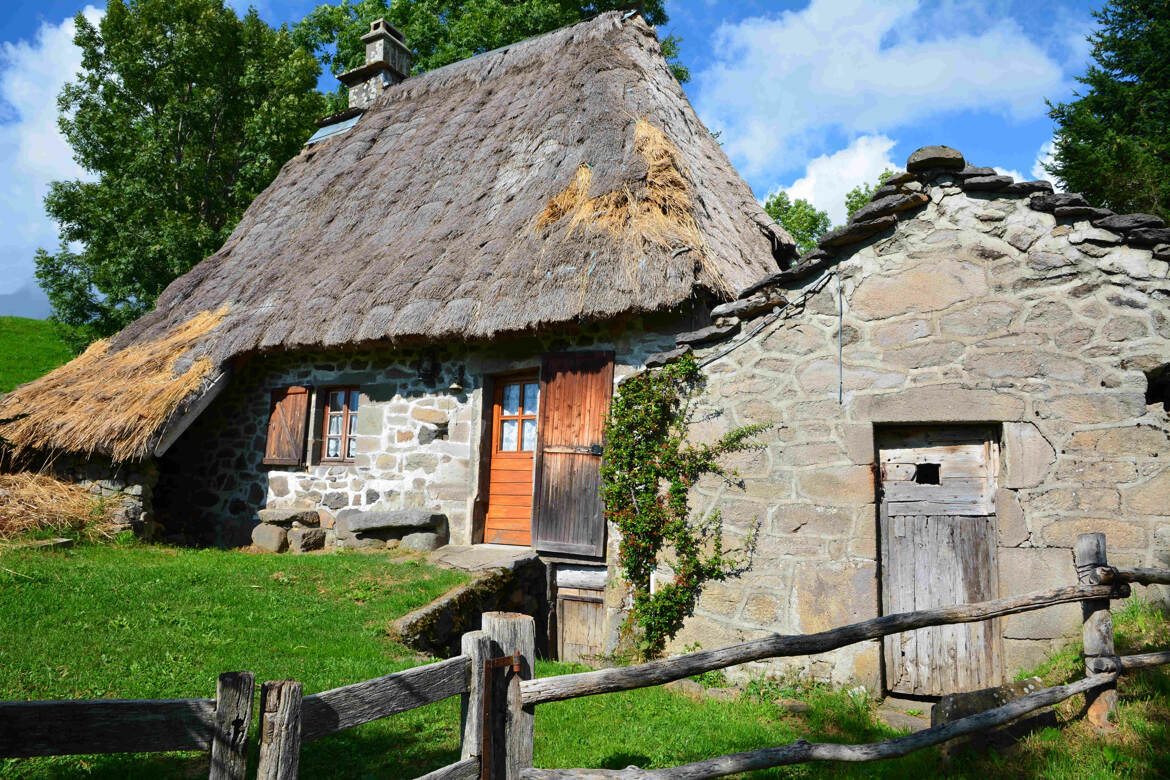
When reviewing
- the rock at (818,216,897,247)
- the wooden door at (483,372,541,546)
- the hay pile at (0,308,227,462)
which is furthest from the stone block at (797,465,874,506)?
the hay pile at (0,308,227,462)

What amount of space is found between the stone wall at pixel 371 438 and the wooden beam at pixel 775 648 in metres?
3.95

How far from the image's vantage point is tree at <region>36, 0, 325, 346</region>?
1506cm

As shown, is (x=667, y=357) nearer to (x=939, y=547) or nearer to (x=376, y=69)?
(x=939, y=547)

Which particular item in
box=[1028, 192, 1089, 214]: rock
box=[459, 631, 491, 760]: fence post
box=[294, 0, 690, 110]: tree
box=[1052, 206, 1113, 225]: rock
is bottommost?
box=[459, 631, 491, 760]: fence post

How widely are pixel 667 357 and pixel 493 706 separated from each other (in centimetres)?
373

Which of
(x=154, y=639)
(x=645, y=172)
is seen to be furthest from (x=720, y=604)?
(x=645, y=172)

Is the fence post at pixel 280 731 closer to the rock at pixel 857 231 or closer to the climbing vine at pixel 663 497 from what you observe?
the climbing vine at pixel 663 497

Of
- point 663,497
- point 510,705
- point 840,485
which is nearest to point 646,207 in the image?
point 663,497

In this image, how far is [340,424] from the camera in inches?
373

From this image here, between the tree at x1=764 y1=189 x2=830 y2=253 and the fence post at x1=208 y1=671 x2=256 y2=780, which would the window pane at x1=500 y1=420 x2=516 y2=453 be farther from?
the tree at x1=764 y1=189 x2=830 y2=253

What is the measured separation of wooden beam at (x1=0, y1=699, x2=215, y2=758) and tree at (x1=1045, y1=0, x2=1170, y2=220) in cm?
1413

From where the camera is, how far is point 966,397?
503 centimetres

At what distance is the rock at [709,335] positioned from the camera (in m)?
5.80

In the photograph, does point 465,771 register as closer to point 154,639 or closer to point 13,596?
point 154,639
